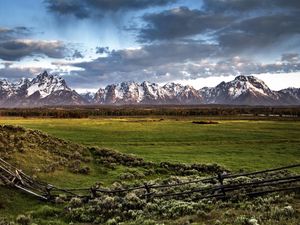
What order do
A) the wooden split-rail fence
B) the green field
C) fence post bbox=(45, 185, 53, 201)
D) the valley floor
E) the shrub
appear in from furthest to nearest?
1. the green field
2. fence post bbox=(45, 185, 53, 201)
3. the shrub
4. the wooden split-rail fence
5. the valley floor

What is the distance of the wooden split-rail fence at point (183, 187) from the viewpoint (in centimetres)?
1822

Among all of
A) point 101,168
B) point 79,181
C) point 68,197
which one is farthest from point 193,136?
point 68,197

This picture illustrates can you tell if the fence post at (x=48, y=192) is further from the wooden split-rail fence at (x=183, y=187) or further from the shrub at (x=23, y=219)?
the shrub at (x=23, y=219)

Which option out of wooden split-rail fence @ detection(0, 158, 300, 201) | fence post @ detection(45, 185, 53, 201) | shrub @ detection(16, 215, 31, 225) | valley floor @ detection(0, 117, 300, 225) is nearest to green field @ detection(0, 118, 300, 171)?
valley floor @ detection(0, 117, 300, 225)

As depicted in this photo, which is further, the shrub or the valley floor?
the shrub

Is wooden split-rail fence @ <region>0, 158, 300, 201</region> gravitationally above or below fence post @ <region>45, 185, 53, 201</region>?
above

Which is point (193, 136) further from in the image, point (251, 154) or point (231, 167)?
point (231, 167)

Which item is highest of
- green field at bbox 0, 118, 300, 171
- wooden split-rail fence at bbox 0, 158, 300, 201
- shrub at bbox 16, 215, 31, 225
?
wooden split-rail fence at bbox 0, 158, 300, 201

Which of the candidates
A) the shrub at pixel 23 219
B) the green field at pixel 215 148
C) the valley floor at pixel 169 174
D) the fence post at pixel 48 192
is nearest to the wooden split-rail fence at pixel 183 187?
the fence post at pixel 48 192

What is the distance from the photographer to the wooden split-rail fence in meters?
18.2

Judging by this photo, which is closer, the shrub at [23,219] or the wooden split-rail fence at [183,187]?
the wooden split-rail fence at [183,187]

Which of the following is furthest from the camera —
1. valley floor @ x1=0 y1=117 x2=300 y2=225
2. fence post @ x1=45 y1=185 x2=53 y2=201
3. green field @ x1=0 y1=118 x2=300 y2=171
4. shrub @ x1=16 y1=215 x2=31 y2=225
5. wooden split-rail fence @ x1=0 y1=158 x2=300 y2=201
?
green field @ x1=0 y1=118 x2=300 y2=171

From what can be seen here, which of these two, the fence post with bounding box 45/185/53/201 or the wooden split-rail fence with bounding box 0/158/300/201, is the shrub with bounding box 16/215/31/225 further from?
the fence post with bounding box 45/185/53/201

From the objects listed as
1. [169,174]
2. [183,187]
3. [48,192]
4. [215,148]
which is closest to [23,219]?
[48,192]
